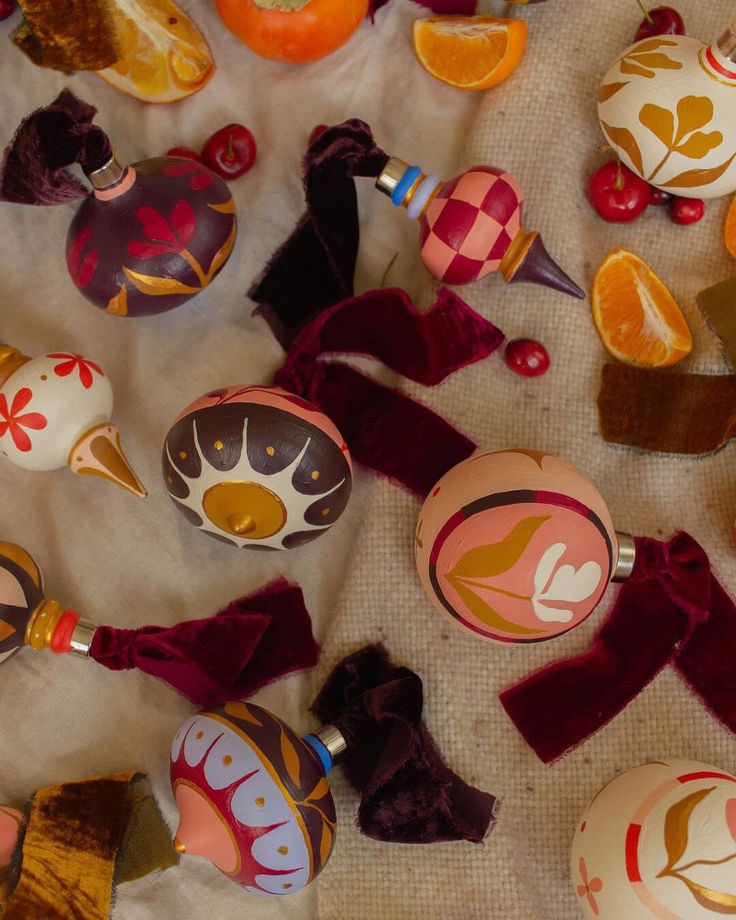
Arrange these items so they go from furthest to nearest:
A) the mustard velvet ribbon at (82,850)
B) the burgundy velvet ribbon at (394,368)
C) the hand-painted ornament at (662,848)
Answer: the burgundy velvet ribbon at (394,368) < the mustard velvet ribbon at (82,850) < the hand-painted ornament at (662,848)

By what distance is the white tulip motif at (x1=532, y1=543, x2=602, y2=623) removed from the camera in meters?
0.77

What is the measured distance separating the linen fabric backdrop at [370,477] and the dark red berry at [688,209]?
0.02m

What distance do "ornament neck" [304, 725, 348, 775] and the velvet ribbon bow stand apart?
0.64 ft

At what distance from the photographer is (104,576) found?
3.13 feet

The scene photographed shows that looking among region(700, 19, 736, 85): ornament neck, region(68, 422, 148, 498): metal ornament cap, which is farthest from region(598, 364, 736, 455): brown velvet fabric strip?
region(68, 422, 148, 498): metal ornament cap

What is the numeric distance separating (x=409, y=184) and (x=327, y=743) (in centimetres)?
64

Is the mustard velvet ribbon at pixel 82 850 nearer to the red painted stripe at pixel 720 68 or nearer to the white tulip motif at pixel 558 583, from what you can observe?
the white tulip motif at pixel 558 583

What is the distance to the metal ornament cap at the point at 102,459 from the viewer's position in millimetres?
881

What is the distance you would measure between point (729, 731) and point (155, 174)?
0.90 meters

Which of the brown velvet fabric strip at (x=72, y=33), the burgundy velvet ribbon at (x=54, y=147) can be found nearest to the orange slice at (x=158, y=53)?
the brown velvet fabric strip at (x=72, y=33)

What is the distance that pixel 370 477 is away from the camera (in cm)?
97

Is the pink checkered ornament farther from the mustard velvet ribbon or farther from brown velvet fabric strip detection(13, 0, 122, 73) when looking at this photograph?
the mustard velvet ribbon

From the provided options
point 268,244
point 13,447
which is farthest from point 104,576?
point 268,244

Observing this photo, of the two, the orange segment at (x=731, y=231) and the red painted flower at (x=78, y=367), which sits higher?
the orange segment at (x=731, y=231)
